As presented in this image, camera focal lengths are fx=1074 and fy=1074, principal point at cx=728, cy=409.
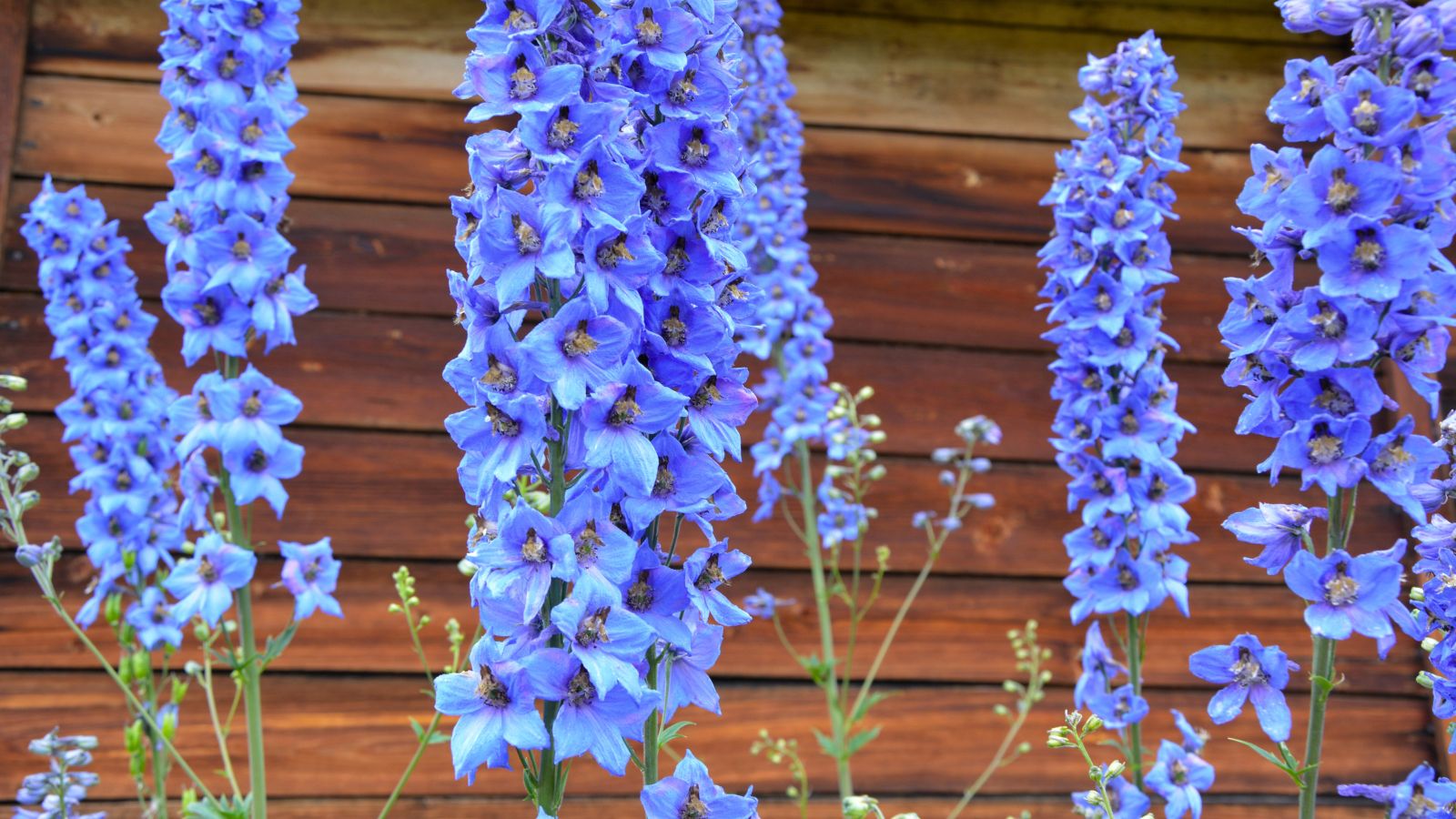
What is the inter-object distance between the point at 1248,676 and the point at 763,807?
69.0 inches

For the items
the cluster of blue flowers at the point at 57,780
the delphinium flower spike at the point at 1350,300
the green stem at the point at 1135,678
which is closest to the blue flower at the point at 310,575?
the cluster of blue flowers at the point at 57,780

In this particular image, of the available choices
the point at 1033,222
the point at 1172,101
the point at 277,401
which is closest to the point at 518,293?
the point at 277,401

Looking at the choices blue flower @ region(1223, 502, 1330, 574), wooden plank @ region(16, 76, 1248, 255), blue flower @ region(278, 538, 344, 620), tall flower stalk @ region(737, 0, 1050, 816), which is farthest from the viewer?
wooden plank @ region(16, 76, 1248, 255)

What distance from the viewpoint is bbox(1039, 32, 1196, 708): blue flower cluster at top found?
5.31 feet

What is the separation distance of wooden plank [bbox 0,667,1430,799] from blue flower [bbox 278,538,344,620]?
854 mm

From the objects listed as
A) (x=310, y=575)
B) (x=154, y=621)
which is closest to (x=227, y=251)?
(x=310, y=575)

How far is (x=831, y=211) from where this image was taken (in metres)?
2.86

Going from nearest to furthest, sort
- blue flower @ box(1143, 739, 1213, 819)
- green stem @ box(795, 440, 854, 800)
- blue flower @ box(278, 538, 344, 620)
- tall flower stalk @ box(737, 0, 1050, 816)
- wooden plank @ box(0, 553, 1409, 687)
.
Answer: blue flower @ box(1143, 739, 1213, 819) < blue flower @ box(278, 538, 344, 620) < green stem @ box(795, 440, 854, 800) < tall flower stalk @ box(737, 0, 1050, 816) < wooden plank @ box(0, 553, 1409, 687)

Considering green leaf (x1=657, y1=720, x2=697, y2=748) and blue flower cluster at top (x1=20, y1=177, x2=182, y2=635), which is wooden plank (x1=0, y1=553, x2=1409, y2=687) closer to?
blue flower cluster at top (x1=20, y1=177, x2=182, y2=635)

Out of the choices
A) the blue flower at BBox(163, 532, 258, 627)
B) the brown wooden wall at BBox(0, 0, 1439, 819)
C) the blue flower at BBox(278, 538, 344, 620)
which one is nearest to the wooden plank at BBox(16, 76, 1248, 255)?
the brown wooden wall at BBox(0, 0, 1439, 819)

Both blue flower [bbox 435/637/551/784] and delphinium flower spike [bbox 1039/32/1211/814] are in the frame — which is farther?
delphinium flower spike [bbox 1039/32/1211/814]

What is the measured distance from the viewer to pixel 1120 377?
5.43ft

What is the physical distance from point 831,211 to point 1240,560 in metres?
1.45

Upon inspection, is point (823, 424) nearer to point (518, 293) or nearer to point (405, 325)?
point (405, 325)
